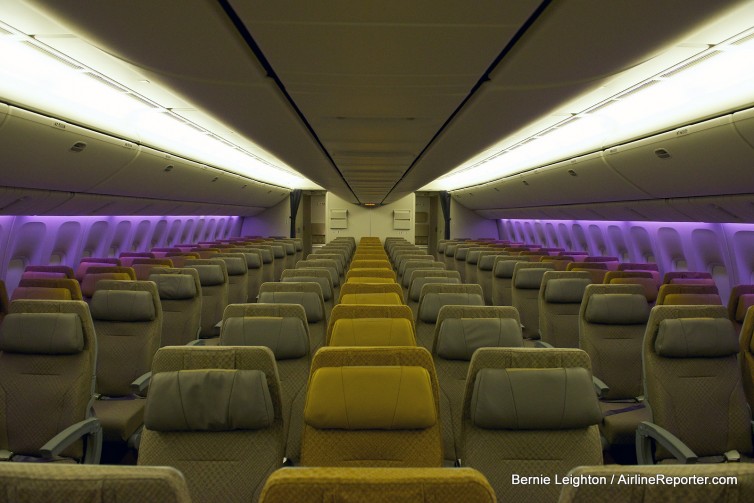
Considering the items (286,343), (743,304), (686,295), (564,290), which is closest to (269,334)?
(286,343)

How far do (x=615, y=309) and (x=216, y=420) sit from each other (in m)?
3.78

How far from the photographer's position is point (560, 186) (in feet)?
35.9

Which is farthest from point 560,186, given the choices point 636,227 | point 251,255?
point 251,255

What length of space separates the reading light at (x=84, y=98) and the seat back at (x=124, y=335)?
6.77 feet

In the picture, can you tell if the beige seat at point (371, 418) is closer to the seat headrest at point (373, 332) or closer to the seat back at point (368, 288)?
the seat headrest at point (373, 332)

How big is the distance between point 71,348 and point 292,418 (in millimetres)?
1575

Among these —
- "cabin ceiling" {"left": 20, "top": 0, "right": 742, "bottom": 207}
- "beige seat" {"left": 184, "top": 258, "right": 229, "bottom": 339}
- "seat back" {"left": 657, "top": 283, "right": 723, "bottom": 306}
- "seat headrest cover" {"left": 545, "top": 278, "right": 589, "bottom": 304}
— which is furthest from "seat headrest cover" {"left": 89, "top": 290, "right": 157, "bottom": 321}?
"seat back" {"left": 657, "top": 283, "right": 723, "bottom": 306}

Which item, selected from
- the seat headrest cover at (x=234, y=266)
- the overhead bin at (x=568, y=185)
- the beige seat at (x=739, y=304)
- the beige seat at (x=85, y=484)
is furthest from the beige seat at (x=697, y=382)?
the seat headrest cover at (x=234, y=266)

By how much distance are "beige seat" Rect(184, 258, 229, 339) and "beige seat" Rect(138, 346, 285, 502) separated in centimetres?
514

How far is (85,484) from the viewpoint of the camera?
1.14 metres

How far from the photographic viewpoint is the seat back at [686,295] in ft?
16.4

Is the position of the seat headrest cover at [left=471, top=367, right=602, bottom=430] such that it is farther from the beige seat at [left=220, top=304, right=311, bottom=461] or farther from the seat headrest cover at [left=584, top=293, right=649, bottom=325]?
the seat headrest cover at [left=584, top=293, right=649, bottom=325]

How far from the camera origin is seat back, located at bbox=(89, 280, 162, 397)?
474cm

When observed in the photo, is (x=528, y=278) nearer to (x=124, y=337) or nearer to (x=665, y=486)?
A: (x=124, y=337)
